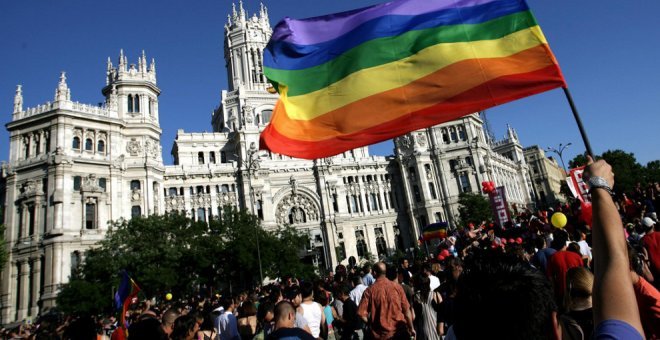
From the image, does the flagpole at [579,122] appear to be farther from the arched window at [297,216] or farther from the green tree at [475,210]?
the arched window at [297,216]

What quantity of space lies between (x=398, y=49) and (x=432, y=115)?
50.4 inches

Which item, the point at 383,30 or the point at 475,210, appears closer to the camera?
the point at 383,30

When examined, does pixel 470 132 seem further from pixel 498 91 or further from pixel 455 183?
pixel 498 91

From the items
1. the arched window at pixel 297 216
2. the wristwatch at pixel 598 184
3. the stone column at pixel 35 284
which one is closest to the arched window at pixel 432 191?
the arched window at pixel 297 216

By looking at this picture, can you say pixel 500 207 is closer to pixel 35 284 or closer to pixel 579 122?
pixel 579 122

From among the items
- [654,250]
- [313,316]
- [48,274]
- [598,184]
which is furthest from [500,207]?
[48,274]

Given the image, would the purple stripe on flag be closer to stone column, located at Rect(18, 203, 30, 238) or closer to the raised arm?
the raised arm

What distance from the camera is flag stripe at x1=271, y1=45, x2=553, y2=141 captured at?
5.71 metres

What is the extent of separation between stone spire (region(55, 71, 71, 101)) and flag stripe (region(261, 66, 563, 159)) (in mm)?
46118

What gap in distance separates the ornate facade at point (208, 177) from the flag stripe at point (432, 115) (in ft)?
120

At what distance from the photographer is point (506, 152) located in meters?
81.4

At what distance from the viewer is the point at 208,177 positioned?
51844 millimetres

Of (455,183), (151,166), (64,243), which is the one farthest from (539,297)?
(455,183)

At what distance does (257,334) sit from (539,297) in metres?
6.59
